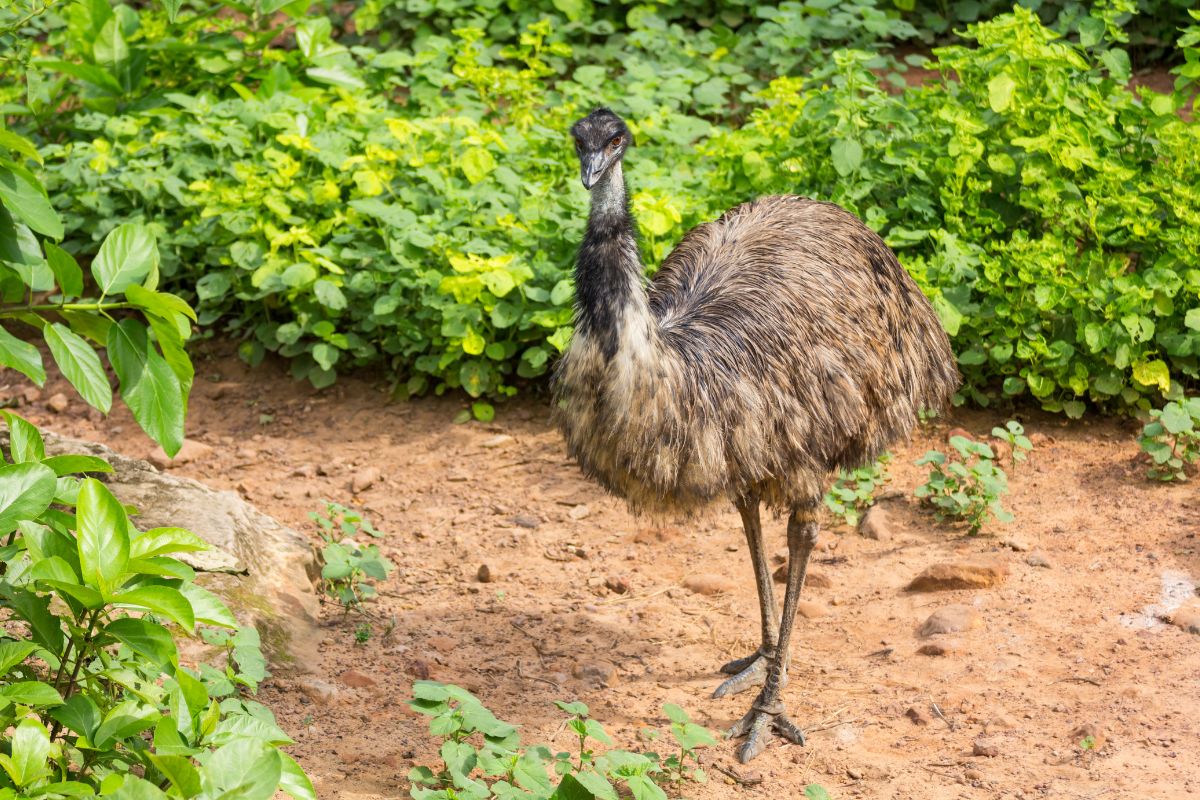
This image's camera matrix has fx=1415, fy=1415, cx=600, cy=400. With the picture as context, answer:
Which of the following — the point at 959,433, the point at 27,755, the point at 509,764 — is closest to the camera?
the point at 27,755

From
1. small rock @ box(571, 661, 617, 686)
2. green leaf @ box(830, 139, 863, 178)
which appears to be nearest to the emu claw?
small rock @ box(571, 661, 617, 686)

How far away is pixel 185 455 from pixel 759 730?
118 inches

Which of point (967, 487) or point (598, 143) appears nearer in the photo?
point (598, 143)

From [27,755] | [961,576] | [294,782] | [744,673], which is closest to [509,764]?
[294,782]

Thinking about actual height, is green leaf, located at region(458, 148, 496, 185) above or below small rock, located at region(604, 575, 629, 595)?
above

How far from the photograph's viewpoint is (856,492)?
5.79 metres

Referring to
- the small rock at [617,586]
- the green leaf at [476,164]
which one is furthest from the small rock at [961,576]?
the green leaf at [476,164]

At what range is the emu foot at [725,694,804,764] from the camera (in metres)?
4.47

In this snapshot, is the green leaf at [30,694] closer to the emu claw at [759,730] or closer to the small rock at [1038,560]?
the emu claw at [759,730]

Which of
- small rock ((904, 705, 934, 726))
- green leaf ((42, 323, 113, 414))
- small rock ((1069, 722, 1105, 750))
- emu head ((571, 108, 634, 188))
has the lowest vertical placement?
small rock ((904, 705, 934, 726))

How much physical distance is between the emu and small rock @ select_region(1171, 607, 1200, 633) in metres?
1.09

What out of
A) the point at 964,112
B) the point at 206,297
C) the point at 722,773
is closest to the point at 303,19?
the point at 206,297

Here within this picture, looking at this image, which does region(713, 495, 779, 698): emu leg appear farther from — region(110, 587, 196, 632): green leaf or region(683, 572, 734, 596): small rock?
region(110, 587, 196, 632): green leaf

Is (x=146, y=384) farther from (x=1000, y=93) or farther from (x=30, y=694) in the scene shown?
(x=1000, y=93)
